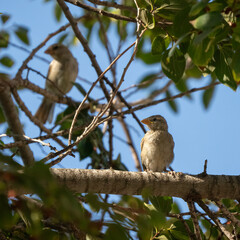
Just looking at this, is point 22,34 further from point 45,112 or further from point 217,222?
point 45,112

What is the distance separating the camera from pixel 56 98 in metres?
6.25

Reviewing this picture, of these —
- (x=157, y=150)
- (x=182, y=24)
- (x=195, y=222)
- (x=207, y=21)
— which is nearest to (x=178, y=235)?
(x=195, y=222)

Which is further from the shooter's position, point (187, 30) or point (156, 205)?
point (156, 205)

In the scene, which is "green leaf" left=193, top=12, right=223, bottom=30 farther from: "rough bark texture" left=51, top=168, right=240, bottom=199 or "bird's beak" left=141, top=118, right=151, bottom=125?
"bird's beak" left=141, top=118, right=151, bottom=125

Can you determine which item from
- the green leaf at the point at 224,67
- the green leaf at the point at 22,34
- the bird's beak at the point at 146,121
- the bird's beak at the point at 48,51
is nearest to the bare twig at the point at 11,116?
the green leaf at the point at 22,34

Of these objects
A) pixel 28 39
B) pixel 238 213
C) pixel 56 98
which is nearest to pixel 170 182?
pixel 238 213

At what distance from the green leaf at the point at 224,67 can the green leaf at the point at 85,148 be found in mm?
2243

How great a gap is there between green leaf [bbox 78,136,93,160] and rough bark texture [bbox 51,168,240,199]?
5.57 feet

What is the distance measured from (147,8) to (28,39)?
2.45 m

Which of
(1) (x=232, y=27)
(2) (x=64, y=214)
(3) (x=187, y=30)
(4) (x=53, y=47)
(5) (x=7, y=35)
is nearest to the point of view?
(2) (x=64, y=214)

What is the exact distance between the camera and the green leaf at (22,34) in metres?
4.51

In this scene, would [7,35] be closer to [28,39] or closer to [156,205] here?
[28,39]

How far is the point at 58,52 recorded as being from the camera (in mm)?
8750

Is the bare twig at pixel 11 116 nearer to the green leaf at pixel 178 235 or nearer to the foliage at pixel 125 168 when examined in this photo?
the foliage at pixel 125 168
